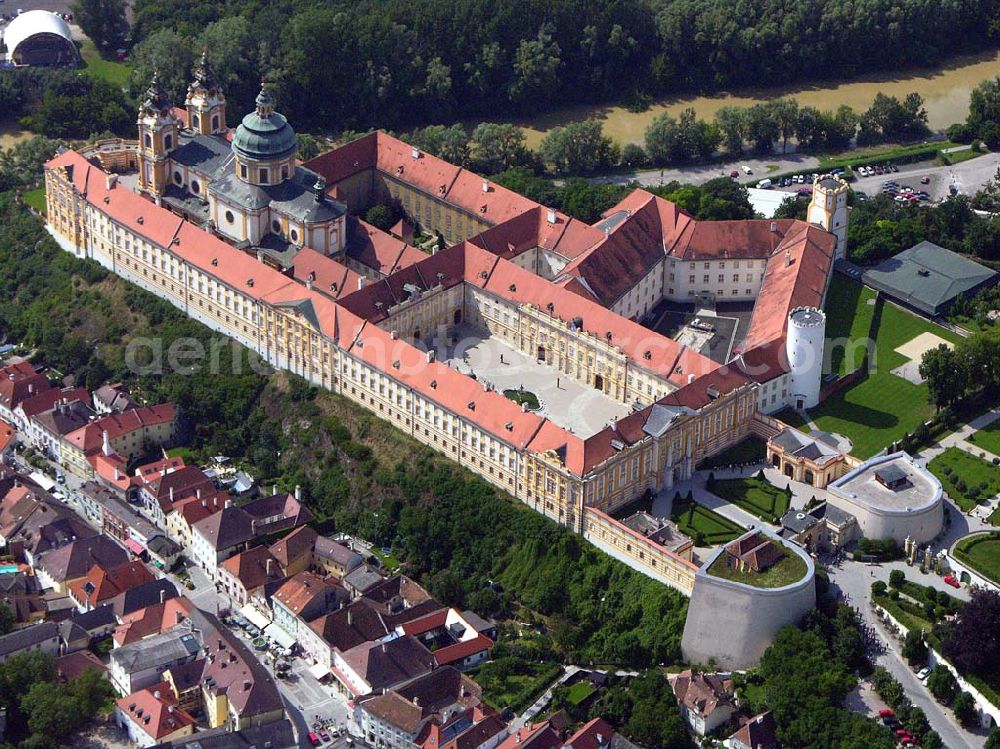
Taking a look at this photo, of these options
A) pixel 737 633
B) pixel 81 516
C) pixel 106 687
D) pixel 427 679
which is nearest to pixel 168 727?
pixel 106 687

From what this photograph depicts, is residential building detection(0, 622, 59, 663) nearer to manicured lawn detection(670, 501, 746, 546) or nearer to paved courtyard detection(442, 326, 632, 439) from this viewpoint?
paved courtyard detection(442, 326, 632, 439)

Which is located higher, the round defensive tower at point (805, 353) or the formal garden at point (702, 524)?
the round defensive tower at point (805, 353)

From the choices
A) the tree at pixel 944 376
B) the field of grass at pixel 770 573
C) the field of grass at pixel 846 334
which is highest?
the tree at pixel 944 376

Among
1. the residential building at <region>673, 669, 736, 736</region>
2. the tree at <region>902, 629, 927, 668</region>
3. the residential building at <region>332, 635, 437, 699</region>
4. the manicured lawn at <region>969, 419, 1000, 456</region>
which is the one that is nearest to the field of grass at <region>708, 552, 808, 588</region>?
the residential building at <region>673, 669, 736, 736</region>

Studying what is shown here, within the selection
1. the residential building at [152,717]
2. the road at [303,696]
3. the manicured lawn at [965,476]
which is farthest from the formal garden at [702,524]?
the residential building at [152,717]

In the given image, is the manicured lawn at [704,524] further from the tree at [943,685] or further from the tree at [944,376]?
the tree at [944,376]

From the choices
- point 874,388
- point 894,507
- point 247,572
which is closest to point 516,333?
point 874,388

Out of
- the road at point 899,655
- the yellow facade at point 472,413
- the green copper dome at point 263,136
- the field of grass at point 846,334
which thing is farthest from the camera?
the green copper dome at point 263,136
